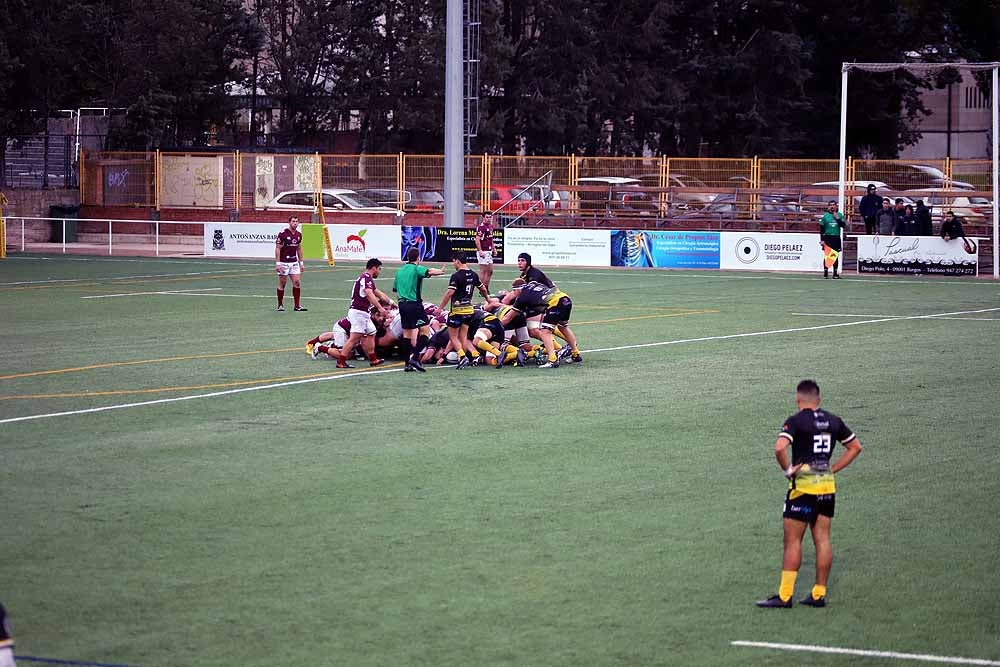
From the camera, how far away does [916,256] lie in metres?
40.7

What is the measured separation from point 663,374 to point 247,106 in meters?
54.8

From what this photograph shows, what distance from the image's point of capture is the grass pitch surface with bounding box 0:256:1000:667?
8.12 meters

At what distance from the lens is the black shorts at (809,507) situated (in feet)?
28.4

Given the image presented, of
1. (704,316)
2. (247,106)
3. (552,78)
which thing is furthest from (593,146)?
(704,316)

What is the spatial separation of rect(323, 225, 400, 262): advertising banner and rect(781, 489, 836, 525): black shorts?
3727 cm

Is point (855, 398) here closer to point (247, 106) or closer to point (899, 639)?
point (899, 639)

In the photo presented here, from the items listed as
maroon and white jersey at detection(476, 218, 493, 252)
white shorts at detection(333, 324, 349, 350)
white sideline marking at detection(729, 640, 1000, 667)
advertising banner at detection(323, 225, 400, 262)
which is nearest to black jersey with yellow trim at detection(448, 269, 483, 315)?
white shorts at detection(333, 324, 349, 350)

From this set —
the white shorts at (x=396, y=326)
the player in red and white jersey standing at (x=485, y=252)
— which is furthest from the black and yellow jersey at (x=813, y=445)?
the player in red and white jersey standing at (x=485, y=252)

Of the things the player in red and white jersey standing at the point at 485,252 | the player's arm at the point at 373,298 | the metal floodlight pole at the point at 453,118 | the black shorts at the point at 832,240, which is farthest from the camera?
the metal floodlight pole at the point at 453,118

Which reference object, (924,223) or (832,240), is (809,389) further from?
(924,223)

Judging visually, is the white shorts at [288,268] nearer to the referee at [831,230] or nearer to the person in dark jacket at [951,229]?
the referee at [831,230]

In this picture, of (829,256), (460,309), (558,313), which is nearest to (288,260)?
(460,309)

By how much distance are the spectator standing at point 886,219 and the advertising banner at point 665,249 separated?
473 centimetres

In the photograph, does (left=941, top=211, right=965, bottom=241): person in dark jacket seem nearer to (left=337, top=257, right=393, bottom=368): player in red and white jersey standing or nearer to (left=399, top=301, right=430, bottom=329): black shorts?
(left=399, top=301, right=430, bottom=329): black shorts
